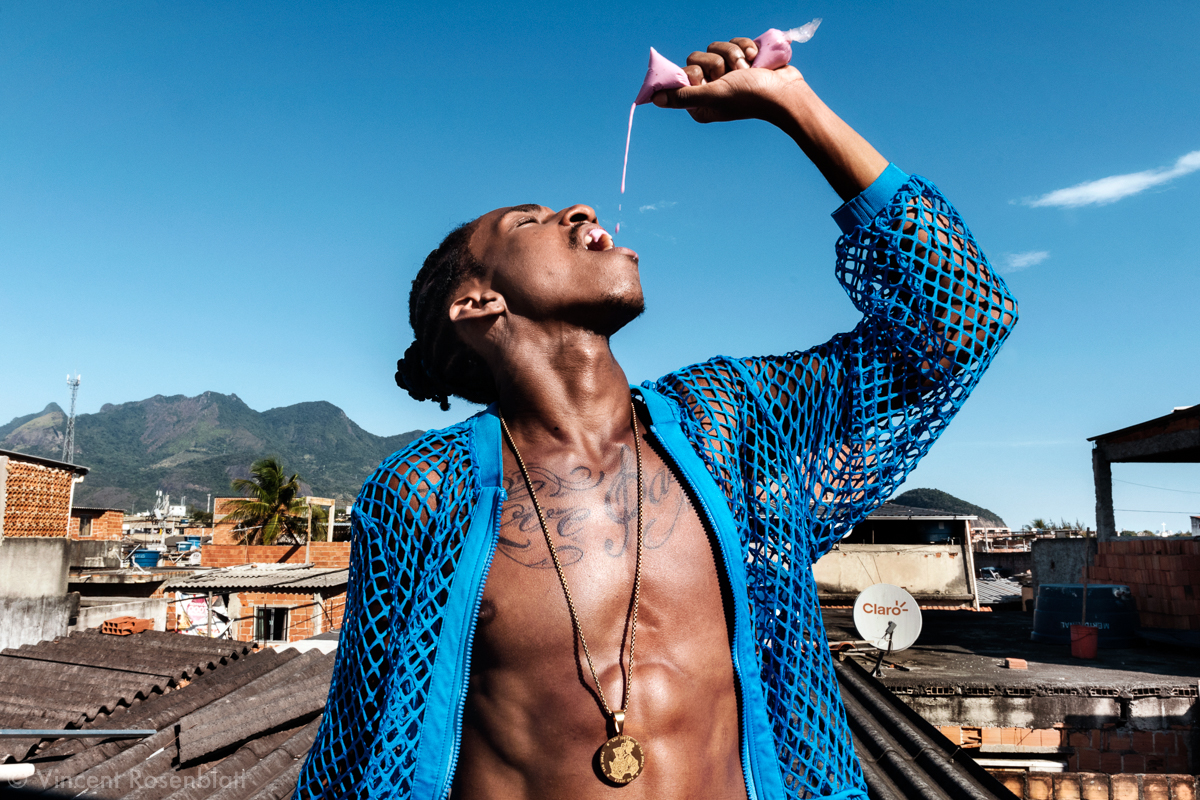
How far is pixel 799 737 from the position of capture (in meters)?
1.78

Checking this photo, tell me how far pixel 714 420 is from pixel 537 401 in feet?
1.53

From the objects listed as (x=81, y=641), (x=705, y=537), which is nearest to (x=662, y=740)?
(x=705, y=537)

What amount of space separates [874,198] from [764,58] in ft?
1.52

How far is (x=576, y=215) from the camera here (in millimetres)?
2215

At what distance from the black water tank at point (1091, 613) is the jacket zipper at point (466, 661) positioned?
45.9 ft

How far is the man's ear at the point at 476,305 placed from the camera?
7.14 ft

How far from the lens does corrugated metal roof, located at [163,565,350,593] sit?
19.7 meters

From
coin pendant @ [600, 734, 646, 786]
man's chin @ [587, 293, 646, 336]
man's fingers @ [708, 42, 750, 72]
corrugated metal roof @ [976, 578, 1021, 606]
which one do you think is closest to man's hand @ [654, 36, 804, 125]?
man's fingers @ [708, 42, 750, 72]

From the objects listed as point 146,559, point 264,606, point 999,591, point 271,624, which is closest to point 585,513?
point 264,606

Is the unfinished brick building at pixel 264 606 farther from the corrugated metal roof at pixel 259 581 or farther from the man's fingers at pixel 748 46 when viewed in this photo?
the man's fingers at pixel 748 46

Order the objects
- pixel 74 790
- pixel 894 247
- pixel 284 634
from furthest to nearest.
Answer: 1. pixel 284 634
2. pixel 74 790
3. pixel 894 247

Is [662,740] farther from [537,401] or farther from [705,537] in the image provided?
[537,401]

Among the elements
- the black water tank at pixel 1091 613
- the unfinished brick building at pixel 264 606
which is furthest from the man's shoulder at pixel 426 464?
the unfinished brick building at pixel 264 606

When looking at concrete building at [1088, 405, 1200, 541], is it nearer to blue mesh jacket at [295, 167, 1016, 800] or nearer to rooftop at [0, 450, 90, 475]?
blue mesh jacket at [295, 167, 1016, 800]
